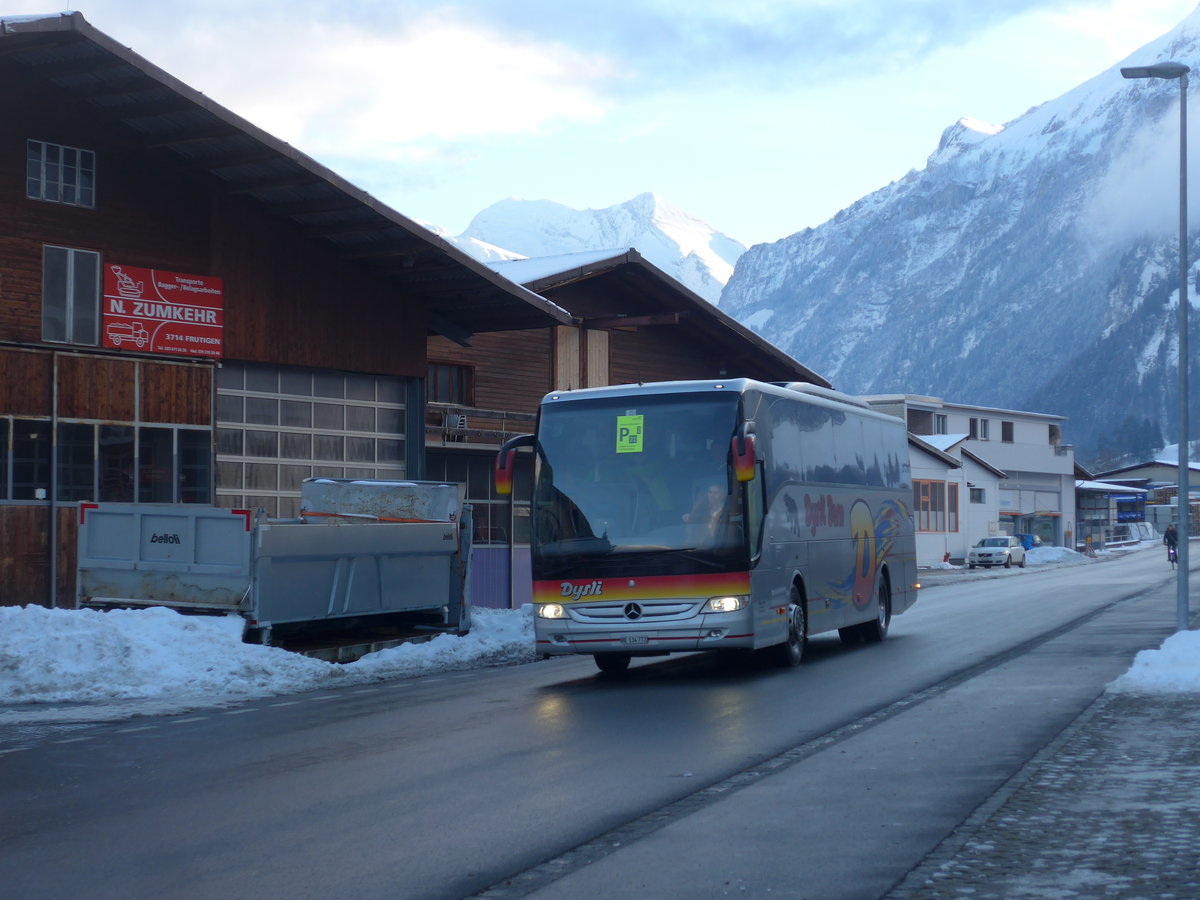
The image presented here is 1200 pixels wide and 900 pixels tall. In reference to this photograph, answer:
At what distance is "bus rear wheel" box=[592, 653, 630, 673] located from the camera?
1773 cm

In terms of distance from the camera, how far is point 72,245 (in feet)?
75.7

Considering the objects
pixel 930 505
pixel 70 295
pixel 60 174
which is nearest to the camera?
pixel 70 295

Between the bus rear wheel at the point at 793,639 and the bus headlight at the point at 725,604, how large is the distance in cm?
175

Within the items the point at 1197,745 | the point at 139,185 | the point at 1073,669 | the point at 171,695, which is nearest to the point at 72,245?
the point at 139,185

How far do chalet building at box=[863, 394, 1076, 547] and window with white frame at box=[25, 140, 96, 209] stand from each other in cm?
6876

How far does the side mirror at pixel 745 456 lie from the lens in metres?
15.7

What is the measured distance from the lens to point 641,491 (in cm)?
1623

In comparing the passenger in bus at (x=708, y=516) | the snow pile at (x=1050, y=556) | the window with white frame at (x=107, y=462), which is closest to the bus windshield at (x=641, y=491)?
the passenger in bus at (x=708, y=516)

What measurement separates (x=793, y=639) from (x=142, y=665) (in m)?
7.33

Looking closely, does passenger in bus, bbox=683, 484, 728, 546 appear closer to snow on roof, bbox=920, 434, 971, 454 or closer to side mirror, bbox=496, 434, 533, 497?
side mirror, bbox=496, 434, 533, 497

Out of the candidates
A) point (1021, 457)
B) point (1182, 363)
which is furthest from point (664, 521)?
point (1021, 457)

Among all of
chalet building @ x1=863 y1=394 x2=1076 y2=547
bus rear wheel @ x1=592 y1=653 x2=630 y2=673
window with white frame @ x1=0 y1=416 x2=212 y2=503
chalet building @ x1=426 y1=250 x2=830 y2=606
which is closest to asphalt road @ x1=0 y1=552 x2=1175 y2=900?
bus rear wheel @ x1=592 y1=653 x2=630 y2=673

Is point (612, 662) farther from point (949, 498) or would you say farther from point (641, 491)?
point (949, 498)

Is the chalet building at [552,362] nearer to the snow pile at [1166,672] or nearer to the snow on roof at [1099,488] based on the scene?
the snow pile at [1166,672]
